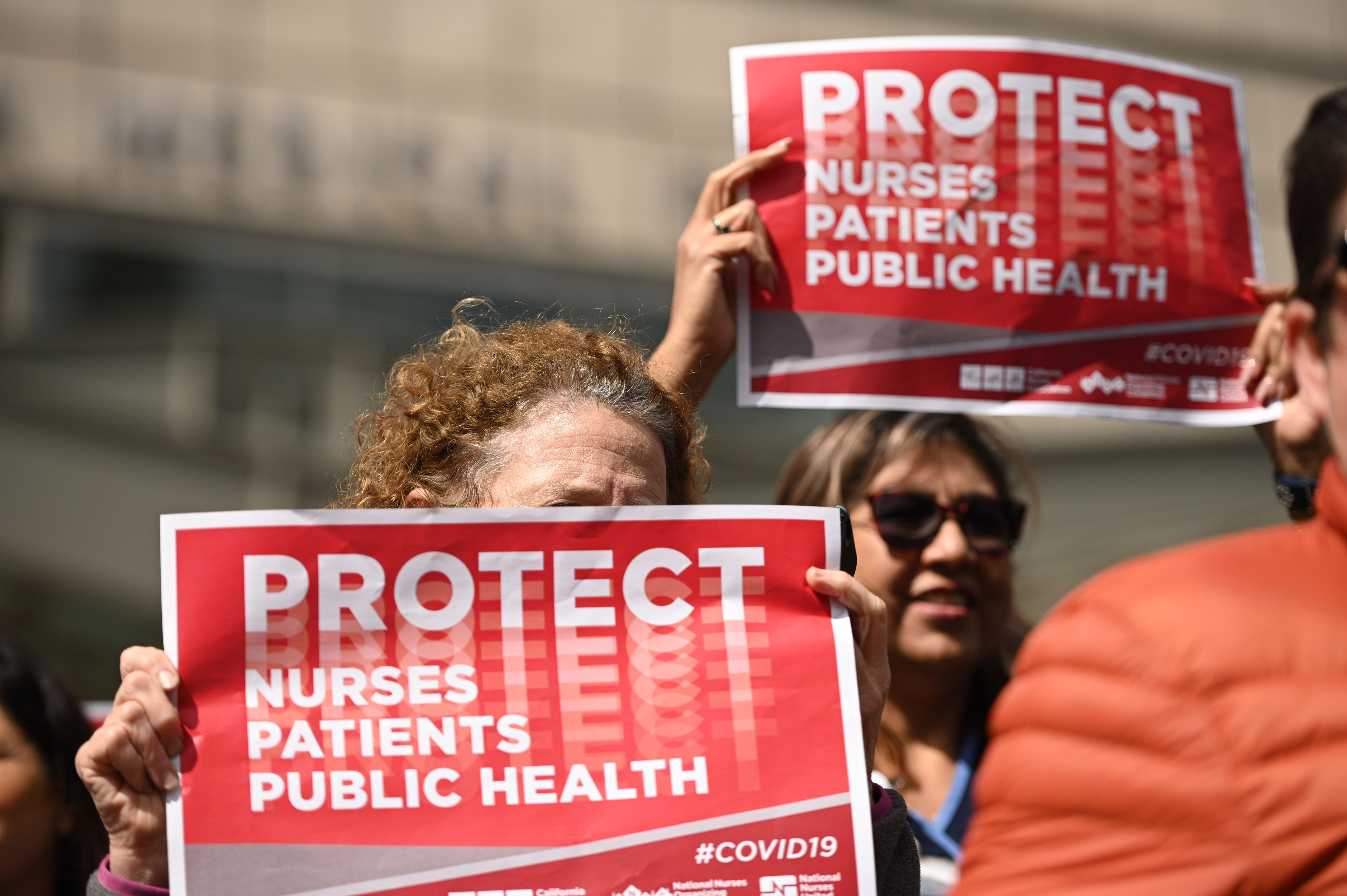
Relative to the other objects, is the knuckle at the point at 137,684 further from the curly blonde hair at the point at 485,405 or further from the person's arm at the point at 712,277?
the person's arm at the point at 712,277

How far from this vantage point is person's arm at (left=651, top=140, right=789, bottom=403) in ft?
8.40

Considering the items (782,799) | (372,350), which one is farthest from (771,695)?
(372,350)

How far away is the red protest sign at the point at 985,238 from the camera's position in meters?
2.66

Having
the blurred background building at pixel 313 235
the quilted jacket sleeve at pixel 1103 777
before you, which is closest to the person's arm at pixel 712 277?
the quilted jacket sleeve at pixel 1103 777

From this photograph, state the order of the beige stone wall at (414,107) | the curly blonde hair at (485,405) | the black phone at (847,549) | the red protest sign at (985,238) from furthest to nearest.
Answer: the beige stone wall at (414,107)
the red protest sign at (985,238)
the curly blonde hair at (485,405)
the black phone at (847,549)

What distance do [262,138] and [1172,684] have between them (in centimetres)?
1258

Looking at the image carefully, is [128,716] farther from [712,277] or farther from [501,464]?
[712,277]

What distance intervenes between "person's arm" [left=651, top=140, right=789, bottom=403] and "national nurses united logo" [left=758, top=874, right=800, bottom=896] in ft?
3.58

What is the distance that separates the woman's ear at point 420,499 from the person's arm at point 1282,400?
1.81 m

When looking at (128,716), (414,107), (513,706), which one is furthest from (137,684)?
(414,107)

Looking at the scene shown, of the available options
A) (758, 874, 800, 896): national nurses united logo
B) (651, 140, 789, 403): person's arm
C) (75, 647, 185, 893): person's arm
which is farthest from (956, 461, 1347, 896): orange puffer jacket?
(651, 140, 789, 403): person's arm

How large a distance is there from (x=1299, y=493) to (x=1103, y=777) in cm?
214

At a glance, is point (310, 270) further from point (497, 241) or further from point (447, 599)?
point (447, 599)

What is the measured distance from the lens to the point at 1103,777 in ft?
3.10
